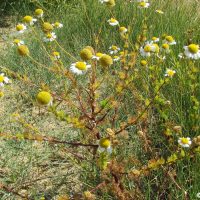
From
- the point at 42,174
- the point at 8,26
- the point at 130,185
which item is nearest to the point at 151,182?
the point at 130,185

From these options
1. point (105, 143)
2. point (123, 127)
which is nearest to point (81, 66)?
point (123, 127)

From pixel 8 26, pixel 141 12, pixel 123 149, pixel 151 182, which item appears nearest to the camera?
pixel 151 182

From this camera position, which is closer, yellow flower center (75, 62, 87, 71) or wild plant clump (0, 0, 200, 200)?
wild plant clump (0, 0, 200, 200)

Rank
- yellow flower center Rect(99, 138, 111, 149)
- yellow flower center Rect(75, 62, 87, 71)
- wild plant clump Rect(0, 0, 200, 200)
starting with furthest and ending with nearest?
yellow flower center Rect(75, 62, 87, 71) < wild plant clump Rect(0, 0, 200, 200) < yellow flower center Rect(99, 138, 111, 149)

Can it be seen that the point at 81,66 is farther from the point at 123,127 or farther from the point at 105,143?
the point at 105,143

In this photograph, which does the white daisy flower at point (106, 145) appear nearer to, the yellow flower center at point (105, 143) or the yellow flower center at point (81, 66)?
the yellow flower center at point (105, 143)

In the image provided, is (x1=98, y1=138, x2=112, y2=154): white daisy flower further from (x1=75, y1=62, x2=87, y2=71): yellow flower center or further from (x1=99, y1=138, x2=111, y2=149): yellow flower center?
(x1=75, y1=62, x2=87, y2=71): yellow flower center

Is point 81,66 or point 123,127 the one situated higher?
point 81,66

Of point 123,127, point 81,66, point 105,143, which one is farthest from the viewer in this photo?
point 81,66

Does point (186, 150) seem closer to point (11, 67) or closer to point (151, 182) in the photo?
point (151, 182)

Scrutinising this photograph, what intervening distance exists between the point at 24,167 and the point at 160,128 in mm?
877

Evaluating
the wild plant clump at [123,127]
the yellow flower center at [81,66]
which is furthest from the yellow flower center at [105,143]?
the yellow flower center at [81,66]

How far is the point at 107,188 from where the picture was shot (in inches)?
76.8

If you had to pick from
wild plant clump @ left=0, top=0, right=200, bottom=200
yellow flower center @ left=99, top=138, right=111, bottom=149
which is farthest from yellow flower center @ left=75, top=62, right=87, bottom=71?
yellow flower center @ left=99, top=138, right=111, bottom=149
